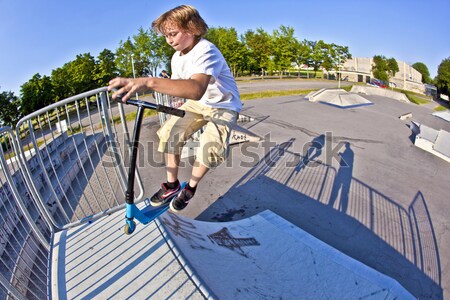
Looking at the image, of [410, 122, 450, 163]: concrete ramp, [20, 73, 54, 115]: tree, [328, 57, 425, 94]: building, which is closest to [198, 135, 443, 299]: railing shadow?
[410, 122, 450, 163]: concrete ramp

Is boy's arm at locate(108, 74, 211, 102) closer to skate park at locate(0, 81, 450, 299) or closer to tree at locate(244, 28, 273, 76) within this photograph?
skate park at locate(0, 81, 450, 299)

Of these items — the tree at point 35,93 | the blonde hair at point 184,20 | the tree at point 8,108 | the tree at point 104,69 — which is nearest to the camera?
the blonde hair at point 184,20

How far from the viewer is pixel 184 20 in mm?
2742

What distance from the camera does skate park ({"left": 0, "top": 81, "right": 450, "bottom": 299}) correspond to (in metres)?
3.63

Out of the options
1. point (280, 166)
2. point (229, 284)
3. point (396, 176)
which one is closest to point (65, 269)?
point (229, 284)

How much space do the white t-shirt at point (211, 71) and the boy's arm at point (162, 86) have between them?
0.71 feet

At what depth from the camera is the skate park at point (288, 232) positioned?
3.63 meters

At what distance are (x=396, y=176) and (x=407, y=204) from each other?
2545 mm

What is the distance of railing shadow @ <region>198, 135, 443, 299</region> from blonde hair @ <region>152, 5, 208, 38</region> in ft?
19.0

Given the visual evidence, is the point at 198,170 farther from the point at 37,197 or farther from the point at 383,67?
the point at 383,67

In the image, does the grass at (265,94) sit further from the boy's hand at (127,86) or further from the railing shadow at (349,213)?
the boy's hand at (127,86)

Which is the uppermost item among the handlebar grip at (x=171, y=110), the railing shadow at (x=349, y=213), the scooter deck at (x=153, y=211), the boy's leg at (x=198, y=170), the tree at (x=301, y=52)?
the tree at (x=301, y=52)

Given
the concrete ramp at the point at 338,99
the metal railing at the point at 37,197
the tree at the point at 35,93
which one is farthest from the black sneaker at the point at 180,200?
the tree at the point at 35,93

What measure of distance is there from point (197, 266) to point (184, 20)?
305cm
